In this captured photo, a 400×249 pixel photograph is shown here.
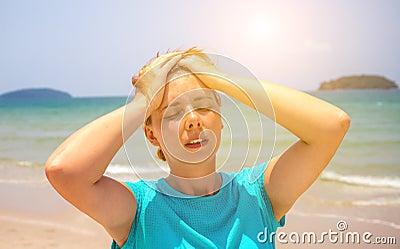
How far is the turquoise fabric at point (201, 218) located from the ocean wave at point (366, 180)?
472cm

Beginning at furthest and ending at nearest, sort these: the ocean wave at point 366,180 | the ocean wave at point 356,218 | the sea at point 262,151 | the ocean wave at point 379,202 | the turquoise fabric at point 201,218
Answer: the ocean wave at point 366,180
the ocean wave at point 379,202
the ocean wave at point 356,218
the sea at point 262,151
the turquoise fabric at point 201,218

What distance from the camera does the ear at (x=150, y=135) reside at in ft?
4.70

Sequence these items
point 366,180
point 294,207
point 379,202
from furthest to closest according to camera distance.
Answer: point 366,180
point 379,202
point 294,207

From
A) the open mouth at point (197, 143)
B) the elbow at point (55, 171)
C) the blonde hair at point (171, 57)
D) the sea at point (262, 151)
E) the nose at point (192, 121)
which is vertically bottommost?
the sea at point (262, 151)

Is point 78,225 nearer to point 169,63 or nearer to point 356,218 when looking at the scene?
point 356,218

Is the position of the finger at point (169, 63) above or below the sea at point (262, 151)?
above

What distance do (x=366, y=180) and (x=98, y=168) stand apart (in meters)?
5.41

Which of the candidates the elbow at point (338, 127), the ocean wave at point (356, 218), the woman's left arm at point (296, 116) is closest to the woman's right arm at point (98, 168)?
the woman's left arm at point (296, 116)

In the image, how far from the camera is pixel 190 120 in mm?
1275

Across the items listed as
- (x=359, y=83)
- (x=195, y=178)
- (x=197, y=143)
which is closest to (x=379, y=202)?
(x=195, y=178)

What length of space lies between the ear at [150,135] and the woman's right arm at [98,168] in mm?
117

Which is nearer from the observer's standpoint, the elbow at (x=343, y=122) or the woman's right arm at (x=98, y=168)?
the woman's right arm at (x=98, y=168)

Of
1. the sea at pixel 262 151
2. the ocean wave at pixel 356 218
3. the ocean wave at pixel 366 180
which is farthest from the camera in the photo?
the ocean wave at pixel 366 180

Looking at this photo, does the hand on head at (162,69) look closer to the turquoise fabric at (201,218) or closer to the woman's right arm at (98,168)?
the woman's right arm at (98,168)
